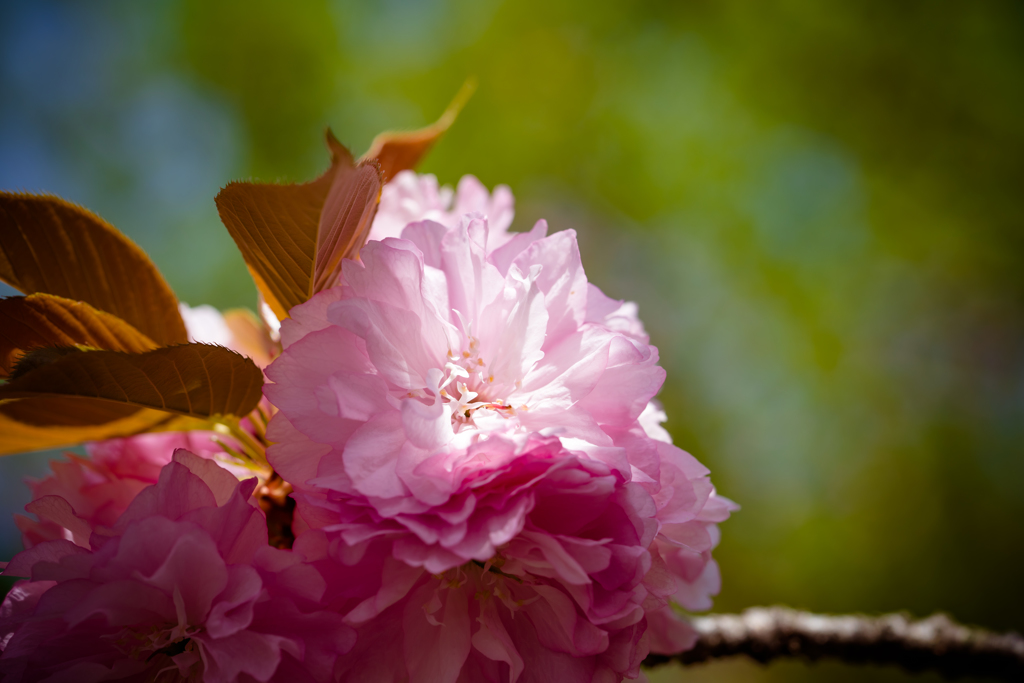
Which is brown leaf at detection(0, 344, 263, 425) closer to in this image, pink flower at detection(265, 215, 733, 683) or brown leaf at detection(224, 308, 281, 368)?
pink flower at detection(265, 215, 733, 683)

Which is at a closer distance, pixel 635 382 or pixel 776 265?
pixel 635 382

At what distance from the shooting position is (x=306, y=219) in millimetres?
372

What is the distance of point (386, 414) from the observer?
0.35 metres

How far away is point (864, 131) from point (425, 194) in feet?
9.17

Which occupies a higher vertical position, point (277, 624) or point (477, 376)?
point (477, 376)

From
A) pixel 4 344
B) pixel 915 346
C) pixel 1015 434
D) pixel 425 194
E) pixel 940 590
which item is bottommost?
pixel 940 590

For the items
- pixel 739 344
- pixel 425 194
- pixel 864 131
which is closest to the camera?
pixel 425 194

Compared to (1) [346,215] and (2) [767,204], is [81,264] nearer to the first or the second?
(1) [346,215]

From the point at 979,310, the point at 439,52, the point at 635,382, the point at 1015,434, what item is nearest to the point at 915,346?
the point at 979,310

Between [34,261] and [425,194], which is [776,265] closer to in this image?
[425,194]

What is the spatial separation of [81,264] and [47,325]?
0.08m

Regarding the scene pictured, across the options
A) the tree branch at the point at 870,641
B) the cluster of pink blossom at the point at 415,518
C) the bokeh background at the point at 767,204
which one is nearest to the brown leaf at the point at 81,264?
the cluster of pink blossom at the point at 415,518

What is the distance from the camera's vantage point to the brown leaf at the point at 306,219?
348 millimetres

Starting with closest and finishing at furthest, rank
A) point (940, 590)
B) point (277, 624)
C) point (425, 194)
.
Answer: point (277, 624) < point (425, 194) < point (940, 590)
